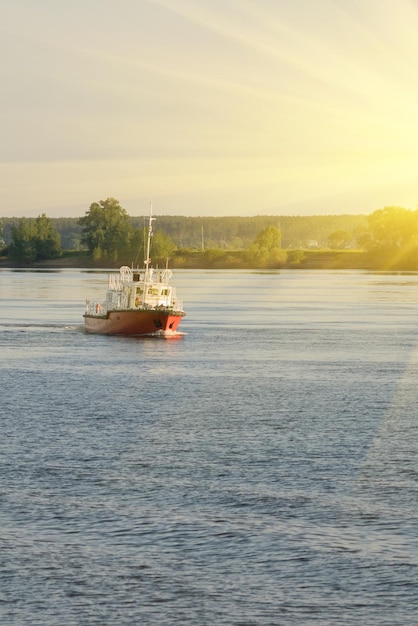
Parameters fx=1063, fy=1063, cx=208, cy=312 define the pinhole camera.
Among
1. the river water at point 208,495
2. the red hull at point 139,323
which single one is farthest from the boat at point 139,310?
→ the river water at point 208,495

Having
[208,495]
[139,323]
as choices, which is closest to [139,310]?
[139,323]

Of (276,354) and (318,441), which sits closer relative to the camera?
(318,441)

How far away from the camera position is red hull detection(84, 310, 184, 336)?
326 ft

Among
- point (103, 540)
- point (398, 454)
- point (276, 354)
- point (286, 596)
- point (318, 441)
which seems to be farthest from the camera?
point (276, 354)

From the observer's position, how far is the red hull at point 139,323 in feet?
326

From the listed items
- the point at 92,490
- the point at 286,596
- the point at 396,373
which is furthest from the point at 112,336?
the point at 286,596

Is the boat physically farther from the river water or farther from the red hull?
the river water

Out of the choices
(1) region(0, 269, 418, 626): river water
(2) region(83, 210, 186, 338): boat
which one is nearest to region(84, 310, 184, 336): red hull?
(2) region(83, 210, 186, 338): boat

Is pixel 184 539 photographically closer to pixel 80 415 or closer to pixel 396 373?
pixel 80 415

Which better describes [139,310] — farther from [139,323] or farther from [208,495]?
[208,495]

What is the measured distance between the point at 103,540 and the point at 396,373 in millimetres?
43113

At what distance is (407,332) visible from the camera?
104 metres

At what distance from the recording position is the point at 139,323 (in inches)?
3947

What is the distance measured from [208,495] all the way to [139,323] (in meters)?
68.3
